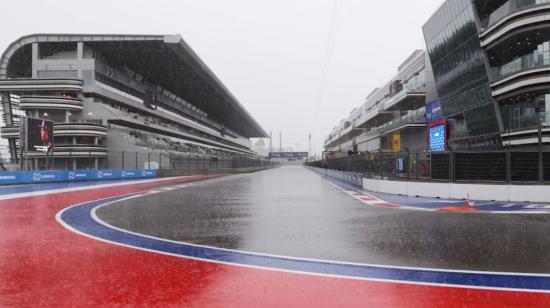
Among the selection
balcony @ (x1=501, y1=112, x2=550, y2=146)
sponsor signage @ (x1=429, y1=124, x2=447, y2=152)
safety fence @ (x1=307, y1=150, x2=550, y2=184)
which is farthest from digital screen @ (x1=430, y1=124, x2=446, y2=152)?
balcony @ (x1=501, y1=112, x2=550, y2=146)

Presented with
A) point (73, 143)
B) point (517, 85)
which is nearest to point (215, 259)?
point (517, 85)

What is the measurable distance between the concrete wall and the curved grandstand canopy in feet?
140

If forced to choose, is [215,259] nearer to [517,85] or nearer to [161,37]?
[517,85]

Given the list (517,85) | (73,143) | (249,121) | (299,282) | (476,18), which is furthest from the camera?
(249,121)

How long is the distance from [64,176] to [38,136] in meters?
4.81

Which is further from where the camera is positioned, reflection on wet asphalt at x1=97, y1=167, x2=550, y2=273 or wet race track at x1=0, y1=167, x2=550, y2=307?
reflection on wet asphalt at x1=97, y1=167, x2=550, y2=273

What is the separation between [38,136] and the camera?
30.2 m

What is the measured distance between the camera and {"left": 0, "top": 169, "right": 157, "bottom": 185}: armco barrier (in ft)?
81.1

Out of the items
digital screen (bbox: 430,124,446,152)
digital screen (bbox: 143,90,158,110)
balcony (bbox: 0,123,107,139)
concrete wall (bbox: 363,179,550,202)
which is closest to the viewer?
concrete wall (bbox: 363,179,550,202)

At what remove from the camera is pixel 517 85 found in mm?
29562

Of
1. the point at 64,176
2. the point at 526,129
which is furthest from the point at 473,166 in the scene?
the point at 64,176

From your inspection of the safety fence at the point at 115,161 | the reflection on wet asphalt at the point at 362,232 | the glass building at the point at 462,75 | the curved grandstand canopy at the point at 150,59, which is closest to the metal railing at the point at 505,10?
the glass building at the point at 462,75

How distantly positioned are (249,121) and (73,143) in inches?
3315

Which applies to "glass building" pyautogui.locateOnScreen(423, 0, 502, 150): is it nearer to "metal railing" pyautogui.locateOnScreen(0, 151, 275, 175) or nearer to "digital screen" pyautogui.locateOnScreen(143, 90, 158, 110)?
"metal railing" pyautogui.locateOnScreen(0, 151, 275, 175)
